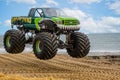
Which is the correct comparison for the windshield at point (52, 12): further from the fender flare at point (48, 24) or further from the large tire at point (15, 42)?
the large tire at point (15, 42)

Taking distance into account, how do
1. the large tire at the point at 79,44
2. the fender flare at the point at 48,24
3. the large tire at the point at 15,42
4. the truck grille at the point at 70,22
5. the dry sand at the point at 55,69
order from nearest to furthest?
the fender flare at the point at 48,24 < the truck grille at the point at 70,22 < the large tire at the point at 15,42 < the large tire at the point at 79,44 < the dry sand at the point at 55,69

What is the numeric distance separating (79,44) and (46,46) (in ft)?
7.92

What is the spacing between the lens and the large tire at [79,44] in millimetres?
20391

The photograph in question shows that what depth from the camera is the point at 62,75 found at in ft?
82.2

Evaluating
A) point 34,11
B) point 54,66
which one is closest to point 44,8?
point 34,11

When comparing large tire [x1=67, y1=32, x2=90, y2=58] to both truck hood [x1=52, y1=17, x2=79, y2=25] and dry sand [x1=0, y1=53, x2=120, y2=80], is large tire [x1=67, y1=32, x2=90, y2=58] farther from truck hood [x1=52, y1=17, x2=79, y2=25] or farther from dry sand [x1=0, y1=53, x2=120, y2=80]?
dry sand [x1=0, y1=53, x2=120, y2=80]

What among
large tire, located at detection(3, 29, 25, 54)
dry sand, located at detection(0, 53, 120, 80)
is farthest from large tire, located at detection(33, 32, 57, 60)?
dry sand, located at detection(0, 53, 120, 80)

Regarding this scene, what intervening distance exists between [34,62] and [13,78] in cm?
1441

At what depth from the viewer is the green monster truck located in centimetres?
1856

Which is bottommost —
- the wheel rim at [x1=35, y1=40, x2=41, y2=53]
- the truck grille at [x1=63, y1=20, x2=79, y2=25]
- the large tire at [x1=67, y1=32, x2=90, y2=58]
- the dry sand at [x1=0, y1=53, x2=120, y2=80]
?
the dry sand at [x1=0, y1=53, x2=120, y2=80]

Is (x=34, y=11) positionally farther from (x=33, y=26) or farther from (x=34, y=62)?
(x=34, y=62)

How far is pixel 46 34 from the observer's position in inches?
728

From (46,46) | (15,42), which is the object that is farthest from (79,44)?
(15,42)

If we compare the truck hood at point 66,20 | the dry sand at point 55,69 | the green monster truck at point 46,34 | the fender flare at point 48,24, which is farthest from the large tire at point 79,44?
the dry sand at point 55,69
